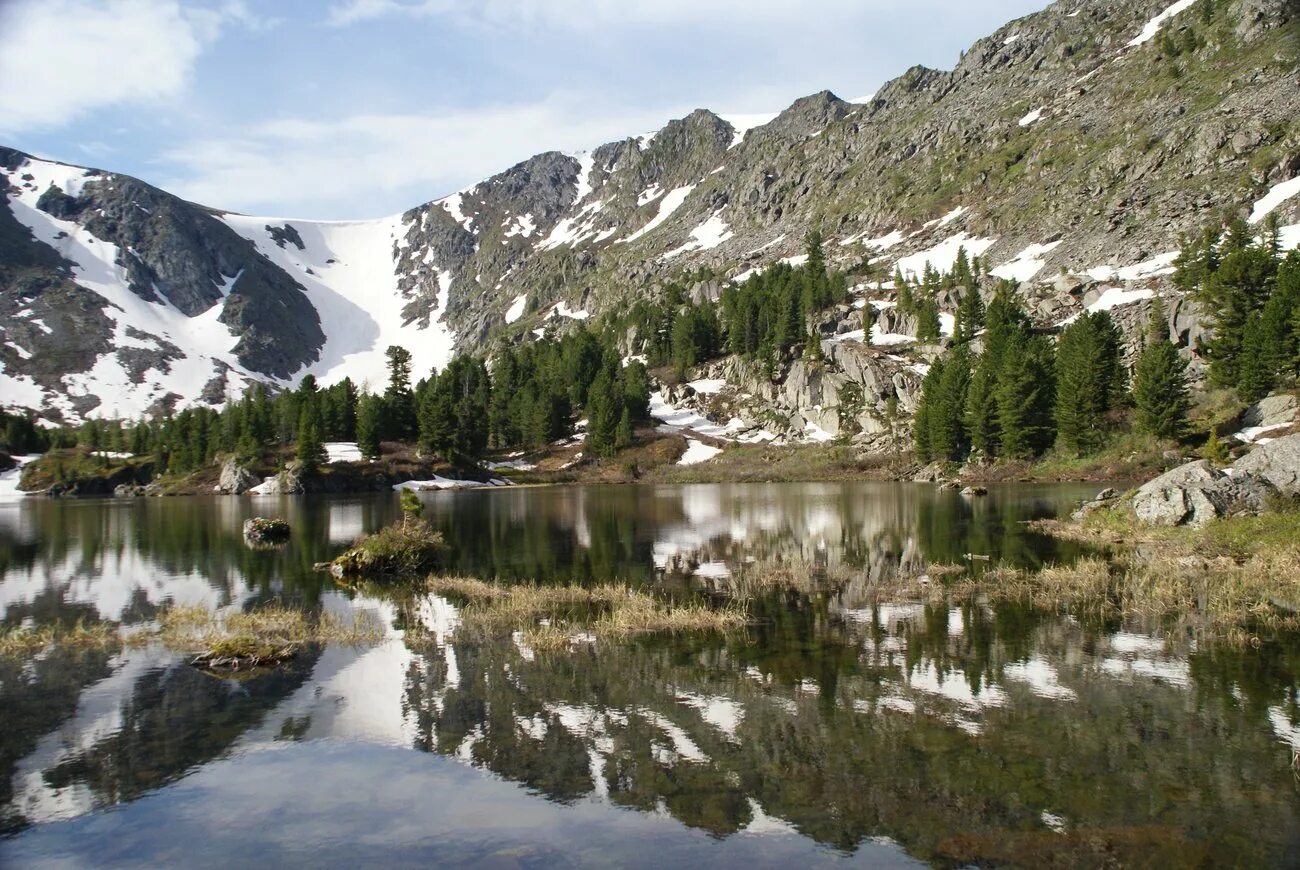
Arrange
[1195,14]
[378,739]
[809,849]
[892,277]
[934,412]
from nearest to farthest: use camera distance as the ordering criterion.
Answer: [809,849]
[378,739]
[934,412]
[892,277]
[1195,14]

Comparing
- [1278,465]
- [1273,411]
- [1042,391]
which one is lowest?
[1278,465]

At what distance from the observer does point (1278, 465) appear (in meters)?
33.4

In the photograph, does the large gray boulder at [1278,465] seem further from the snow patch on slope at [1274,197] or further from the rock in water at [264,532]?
the snow patch on slope at [1274,197]

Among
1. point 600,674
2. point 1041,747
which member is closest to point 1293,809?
point 1041,747

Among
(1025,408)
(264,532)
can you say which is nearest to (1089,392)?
(1025,408)

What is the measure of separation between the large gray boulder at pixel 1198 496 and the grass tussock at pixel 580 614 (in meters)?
24.8

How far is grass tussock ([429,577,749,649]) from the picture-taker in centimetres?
2117

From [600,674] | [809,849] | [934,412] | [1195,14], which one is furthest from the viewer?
[1195,14]

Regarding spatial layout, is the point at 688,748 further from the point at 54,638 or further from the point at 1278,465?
the point at 1278,465

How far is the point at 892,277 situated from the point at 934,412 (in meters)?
66.4

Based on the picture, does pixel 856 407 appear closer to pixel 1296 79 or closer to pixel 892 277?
pixel 892 277

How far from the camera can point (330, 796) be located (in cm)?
1198

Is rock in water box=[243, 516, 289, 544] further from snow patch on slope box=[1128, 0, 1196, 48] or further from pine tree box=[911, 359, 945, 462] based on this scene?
snow patch on slope box=[1128, 0, 1196, 48]

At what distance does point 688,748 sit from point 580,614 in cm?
1107
